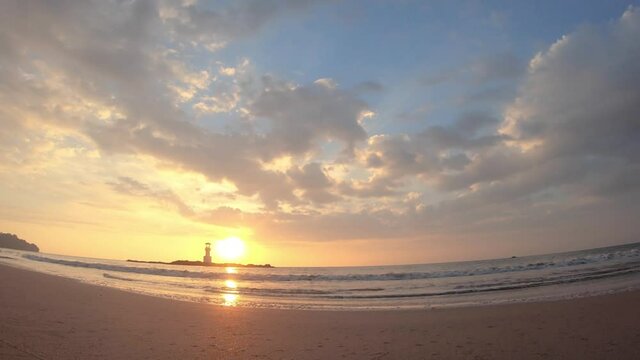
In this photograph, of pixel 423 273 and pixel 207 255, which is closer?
pixel 423 273

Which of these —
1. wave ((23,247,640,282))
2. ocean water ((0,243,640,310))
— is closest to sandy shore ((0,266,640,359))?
ocean water ((0,243,640,310))

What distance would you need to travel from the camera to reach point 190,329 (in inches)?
360

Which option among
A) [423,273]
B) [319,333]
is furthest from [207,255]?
[319,333]

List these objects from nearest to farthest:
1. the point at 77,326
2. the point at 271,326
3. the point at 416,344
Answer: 1. the point at 416,344
2. the point at 77,326
3. the point at 271,326

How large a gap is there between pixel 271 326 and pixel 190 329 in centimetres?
208

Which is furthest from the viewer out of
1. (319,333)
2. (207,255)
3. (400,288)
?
(207,255)

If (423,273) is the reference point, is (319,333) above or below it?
above

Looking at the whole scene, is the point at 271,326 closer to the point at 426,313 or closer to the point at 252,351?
the point at 252,351

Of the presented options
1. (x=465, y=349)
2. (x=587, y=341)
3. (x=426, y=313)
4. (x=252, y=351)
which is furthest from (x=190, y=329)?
(x=587, y=341)

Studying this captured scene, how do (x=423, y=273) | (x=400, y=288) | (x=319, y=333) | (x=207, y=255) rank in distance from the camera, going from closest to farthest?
(x=319, y=333) < (x=400, y=288) < (x=423, y=273) < (x=207, y=255)

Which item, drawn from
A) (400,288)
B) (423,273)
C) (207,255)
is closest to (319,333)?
(400,288)

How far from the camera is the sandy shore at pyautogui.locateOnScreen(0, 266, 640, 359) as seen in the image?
6.59 m

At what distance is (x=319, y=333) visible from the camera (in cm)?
923

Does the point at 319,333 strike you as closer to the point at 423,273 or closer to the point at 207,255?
the point at 423,273
